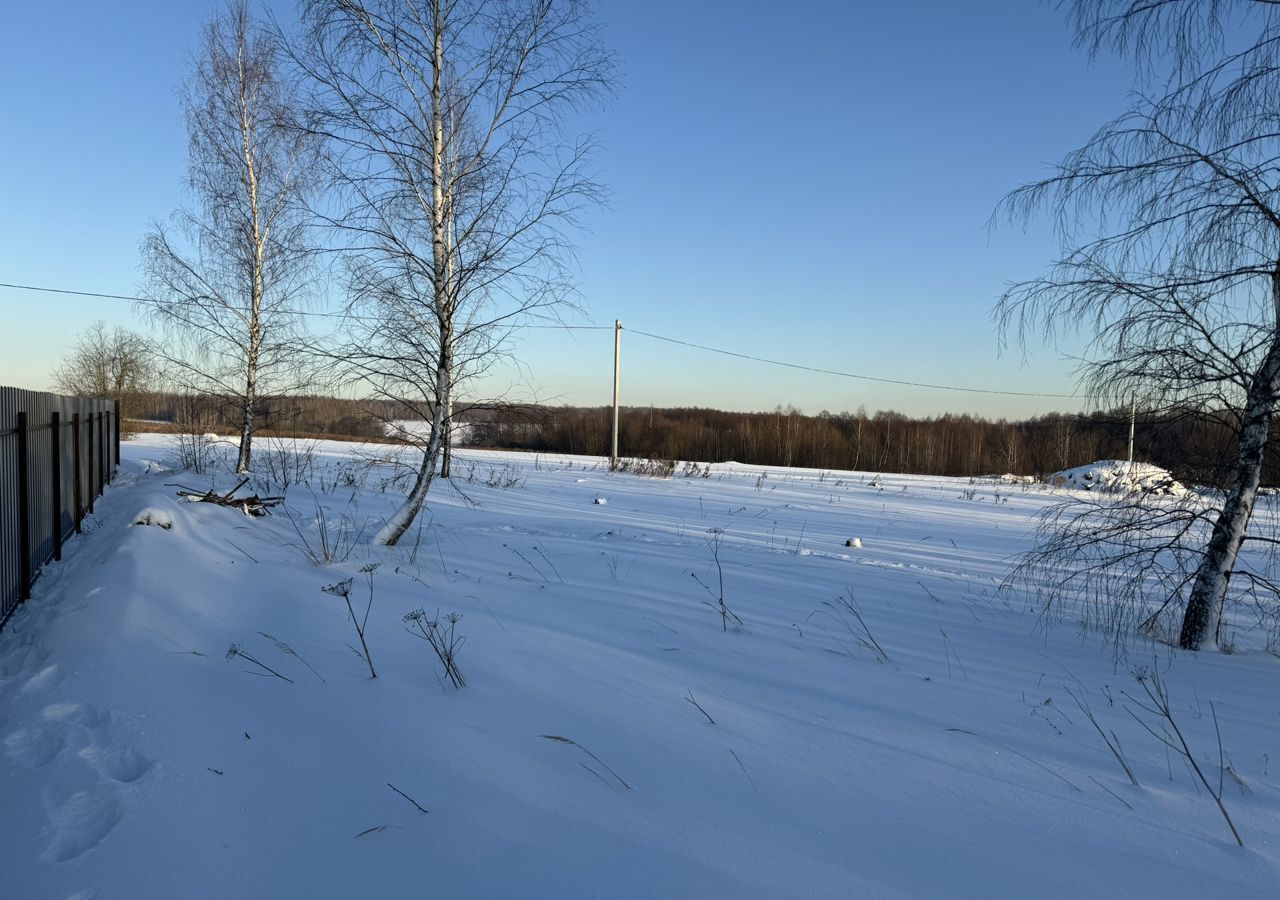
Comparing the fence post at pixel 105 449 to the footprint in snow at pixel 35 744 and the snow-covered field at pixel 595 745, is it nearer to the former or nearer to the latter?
the snow-covered field at pixel 595 745

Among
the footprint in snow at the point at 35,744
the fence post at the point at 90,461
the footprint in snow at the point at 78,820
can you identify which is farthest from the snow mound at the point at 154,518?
the fence post at the point at 90,461

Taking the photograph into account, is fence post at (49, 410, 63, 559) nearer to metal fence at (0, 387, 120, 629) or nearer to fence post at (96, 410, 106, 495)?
metal fence at (0, 387, 120, 629)

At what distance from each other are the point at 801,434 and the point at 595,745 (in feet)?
122

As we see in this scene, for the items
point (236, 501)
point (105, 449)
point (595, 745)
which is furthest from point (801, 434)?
point (595, 745)

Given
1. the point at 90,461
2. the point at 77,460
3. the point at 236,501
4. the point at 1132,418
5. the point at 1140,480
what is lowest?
the point at 236,501

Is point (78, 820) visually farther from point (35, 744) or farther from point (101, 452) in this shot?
point (101, 452)

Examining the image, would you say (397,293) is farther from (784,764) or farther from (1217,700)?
(1217,700)

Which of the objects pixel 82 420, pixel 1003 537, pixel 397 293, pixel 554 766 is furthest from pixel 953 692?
pixel 82 420

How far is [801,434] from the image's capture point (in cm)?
3847

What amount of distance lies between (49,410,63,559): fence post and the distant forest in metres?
2.47

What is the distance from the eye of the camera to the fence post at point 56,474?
21.5 ft

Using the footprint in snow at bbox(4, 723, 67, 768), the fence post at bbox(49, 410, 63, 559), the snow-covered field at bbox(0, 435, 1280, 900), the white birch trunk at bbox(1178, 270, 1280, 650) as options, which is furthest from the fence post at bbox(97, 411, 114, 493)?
the white birch trunk at bbox(1178, 270, 1280, 650)

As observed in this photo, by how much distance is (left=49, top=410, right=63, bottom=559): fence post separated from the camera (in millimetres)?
6559

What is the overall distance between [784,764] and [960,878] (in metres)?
0.70
